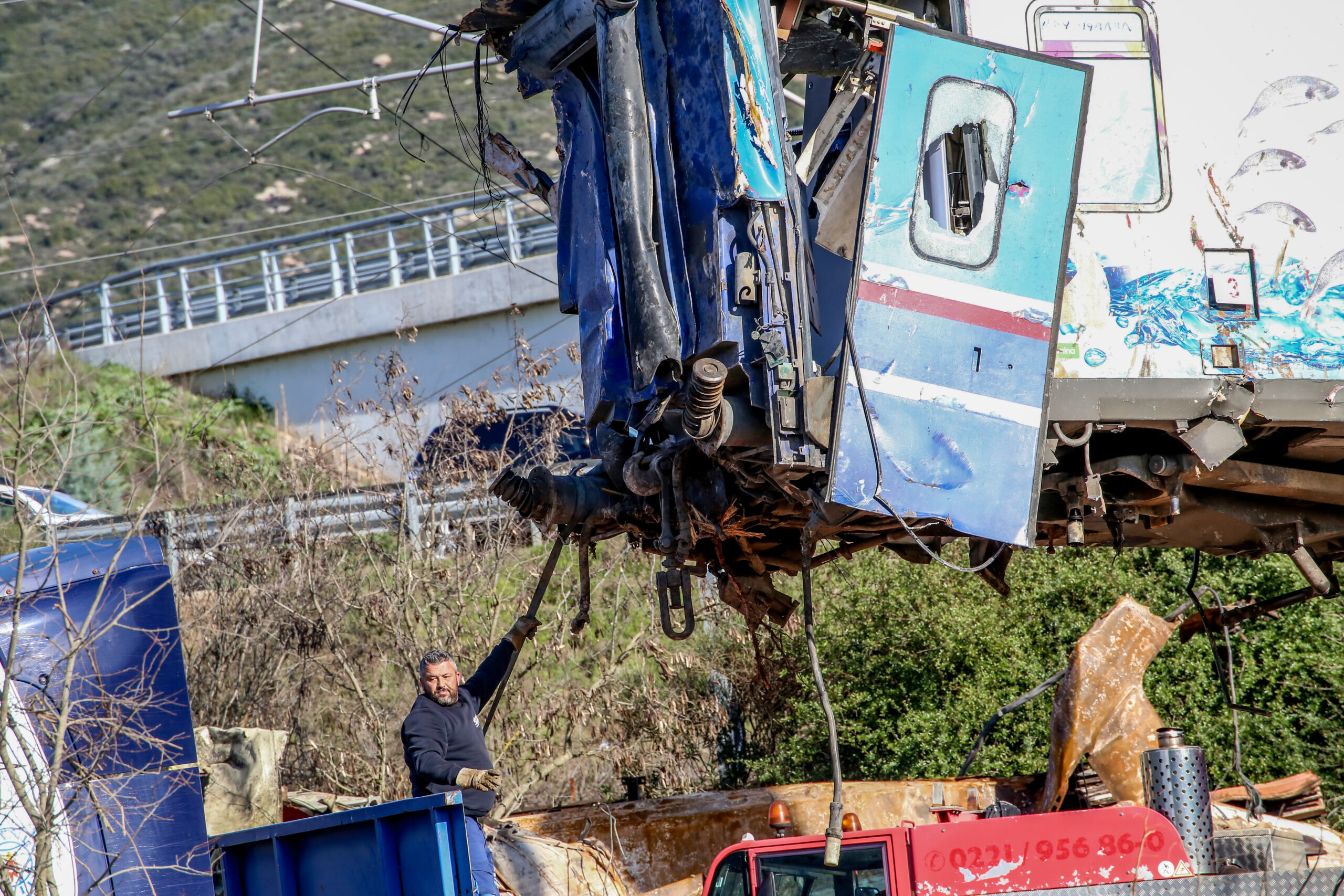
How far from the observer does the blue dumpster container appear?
655cm

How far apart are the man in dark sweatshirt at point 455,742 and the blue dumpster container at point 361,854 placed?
0.24 metres

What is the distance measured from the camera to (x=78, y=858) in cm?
766

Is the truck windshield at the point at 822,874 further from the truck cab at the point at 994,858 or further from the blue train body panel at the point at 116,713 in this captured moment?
the blue train body panel at the point at 116,713

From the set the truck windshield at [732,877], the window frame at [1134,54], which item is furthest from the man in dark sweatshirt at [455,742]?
the window frame at [1134,54]

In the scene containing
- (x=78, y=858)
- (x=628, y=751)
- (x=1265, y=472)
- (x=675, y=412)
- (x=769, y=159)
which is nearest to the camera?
(x=769, y=159)

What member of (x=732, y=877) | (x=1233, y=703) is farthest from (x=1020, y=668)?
(x=732, y=877)

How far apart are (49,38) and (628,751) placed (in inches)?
2402

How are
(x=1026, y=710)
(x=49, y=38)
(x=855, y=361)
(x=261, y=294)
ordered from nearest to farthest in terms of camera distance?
1. (x=855, y=361)
2. (x=1026, y=710)
3. (x=261, y=294)
4. (x=49, y=38)

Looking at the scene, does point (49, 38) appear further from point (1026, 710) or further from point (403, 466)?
point (1026, 710)

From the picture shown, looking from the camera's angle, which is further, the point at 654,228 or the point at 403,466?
the point at 403,466

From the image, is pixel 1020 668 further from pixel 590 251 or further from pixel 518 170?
pixel 590 251

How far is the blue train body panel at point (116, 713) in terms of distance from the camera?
25.2ft

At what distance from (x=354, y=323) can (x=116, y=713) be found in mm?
16867

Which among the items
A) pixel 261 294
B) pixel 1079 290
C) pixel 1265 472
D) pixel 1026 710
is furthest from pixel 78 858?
pixel 261 294
